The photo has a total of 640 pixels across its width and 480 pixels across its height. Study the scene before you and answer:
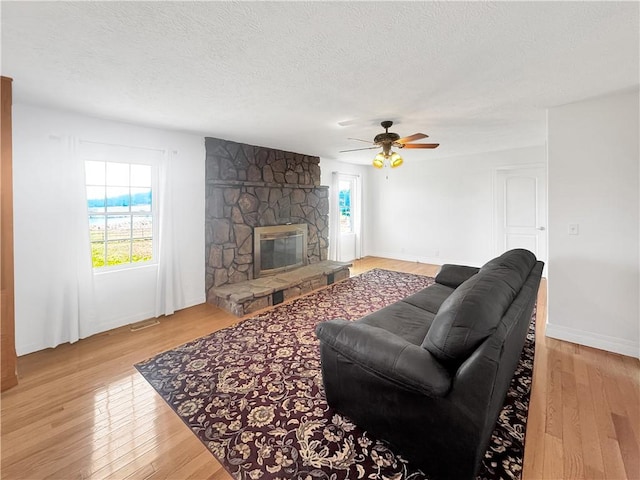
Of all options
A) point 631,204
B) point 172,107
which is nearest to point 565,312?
point 631,204

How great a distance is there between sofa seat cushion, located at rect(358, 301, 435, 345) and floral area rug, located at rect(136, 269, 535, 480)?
657 millimetres

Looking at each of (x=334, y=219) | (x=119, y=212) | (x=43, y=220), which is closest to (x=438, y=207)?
(x=334, y=219)

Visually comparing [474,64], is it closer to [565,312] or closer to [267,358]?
[565,312]

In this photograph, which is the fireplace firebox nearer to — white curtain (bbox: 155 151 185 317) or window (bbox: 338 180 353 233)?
white curtain (bbox: 155 151 185 317)

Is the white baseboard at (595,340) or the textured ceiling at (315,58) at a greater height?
the textured ceiling at (315,58)

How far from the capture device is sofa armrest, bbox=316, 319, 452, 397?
1343 mm

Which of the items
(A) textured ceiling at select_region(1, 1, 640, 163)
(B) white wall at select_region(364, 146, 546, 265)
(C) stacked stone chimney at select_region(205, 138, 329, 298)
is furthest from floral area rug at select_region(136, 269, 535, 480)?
(B) white wall at select_region(364, 146, 546, 265)

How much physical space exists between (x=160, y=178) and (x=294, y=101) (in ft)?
6.78

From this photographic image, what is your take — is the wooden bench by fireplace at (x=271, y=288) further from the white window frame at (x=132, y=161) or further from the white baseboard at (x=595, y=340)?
the white baseboard at (x=595, y=340)

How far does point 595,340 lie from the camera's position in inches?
109

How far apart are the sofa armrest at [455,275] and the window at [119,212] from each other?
3.61 m

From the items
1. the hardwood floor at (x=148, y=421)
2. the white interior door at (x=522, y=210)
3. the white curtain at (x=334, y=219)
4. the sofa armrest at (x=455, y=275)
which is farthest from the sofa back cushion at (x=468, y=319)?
the white curtain at (x=334, y=219)

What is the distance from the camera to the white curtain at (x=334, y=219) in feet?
20.5

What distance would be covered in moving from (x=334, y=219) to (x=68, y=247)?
4460 millimetres
